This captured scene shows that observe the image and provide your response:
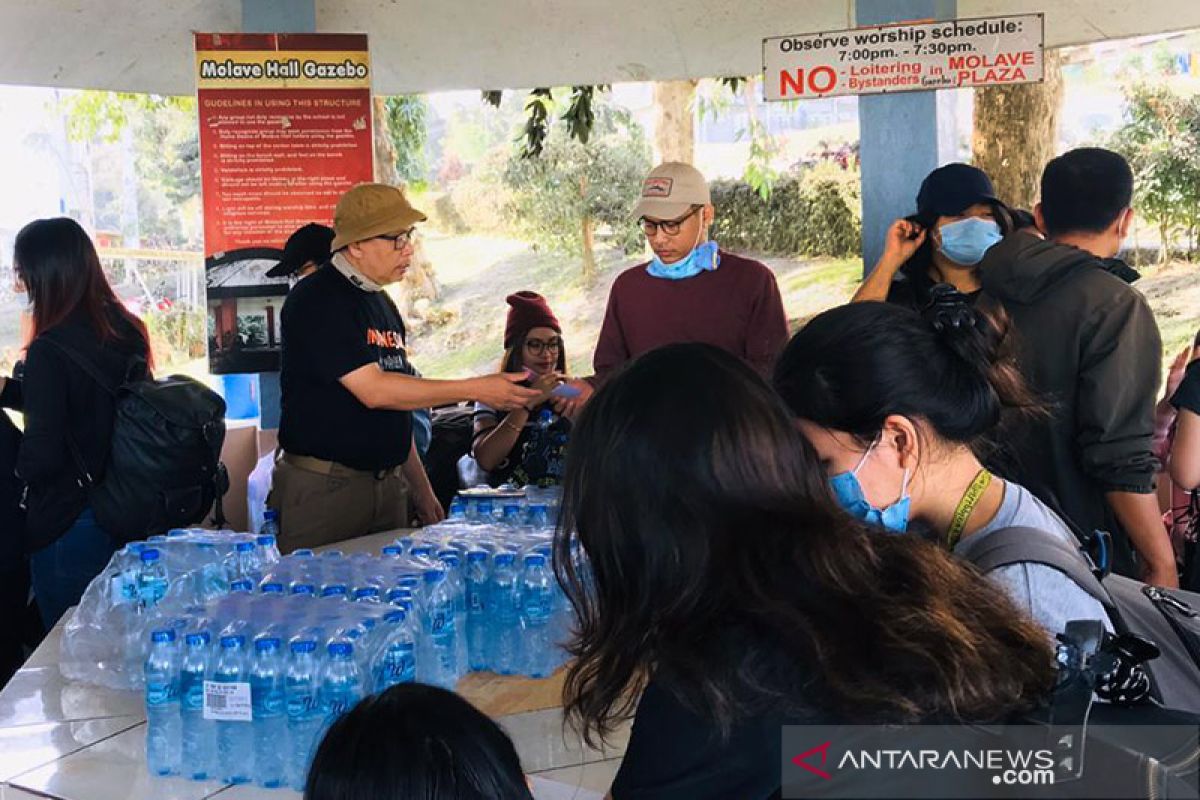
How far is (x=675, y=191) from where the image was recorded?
362 cm

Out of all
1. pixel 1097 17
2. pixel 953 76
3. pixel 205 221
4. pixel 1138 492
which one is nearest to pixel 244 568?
pixel 1138 492

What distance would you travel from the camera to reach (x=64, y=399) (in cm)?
316

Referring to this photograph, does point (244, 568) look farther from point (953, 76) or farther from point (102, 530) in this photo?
point (953, 76)

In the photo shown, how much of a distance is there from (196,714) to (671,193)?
2226 mm

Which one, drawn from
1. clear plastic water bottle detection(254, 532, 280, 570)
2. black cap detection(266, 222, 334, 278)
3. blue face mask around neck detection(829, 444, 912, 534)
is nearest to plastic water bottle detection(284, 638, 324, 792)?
clear plastic water bottle detection(254, 532, 280, 570)

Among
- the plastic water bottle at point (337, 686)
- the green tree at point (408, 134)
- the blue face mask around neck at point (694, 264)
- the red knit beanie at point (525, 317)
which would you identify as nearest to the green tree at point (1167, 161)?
the green tree at point (408, 134)

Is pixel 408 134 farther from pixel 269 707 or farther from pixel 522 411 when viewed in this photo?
pixel 269 707

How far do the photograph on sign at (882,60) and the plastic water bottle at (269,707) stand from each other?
3.01m

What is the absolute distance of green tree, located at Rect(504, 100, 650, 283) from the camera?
1360cm

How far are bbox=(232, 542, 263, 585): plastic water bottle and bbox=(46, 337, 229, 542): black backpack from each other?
929 mm

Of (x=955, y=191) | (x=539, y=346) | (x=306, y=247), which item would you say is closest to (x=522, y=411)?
(x=539, y=346)

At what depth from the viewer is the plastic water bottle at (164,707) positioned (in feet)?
6.22

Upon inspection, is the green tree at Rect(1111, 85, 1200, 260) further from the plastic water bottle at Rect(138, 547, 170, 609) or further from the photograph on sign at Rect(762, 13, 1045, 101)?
the plastic water bottle at Rect(138, 547, 170, 609)

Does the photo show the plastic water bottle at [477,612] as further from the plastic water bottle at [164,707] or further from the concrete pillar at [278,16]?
the concrete pillar at [278,16]
